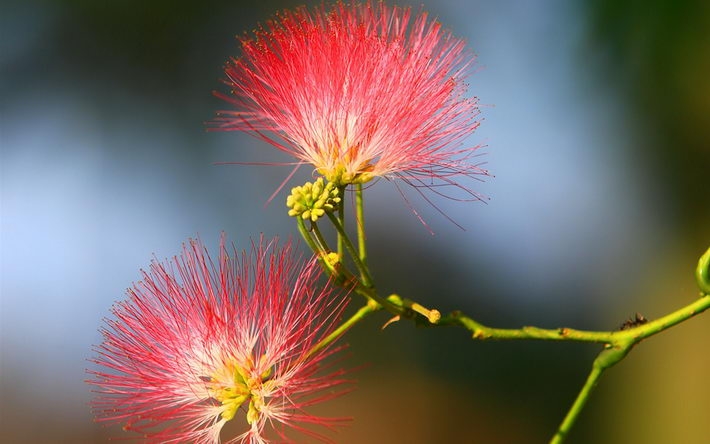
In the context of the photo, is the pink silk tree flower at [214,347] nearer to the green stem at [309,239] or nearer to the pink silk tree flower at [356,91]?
the green stem at [309,239]

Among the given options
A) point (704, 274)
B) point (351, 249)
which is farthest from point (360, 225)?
point (704, 274)

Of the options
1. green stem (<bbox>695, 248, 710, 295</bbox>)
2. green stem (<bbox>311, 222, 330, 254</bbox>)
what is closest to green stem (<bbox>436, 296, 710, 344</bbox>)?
green stem (<bbox>695, 248, 710, 295</bbox>)

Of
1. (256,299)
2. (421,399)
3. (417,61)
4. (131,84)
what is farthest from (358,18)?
(131,84)

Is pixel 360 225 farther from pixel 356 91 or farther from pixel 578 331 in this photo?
pixel 578 331

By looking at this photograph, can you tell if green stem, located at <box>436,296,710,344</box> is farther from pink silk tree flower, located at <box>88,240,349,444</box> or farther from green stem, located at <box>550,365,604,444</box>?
pink silk tree flower, located at <box>88,240,349,444</box>

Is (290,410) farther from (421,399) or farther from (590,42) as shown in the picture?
(590,42)

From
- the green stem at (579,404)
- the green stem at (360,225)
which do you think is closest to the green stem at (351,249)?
the green stem at (360,225)
